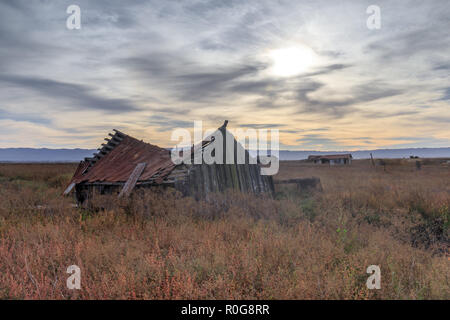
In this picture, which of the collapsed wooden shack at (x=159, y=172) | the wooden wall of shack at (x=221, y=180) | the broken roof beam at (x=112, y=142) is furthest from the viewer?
the broken roof beam at (x=112, y=142)

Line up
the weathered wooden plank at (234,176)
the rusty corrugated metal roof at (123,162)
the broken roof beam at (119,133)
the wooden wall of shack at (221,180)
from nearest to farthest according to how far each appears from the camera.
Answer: the wooden wall of shack at (221,180) < the rusty corrugated metal roof at (123,162) < the weathered wooden plank at (234,176) < the broken roof beam at (119,133)

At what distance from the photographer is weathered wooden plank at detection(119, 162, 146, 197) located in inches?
402

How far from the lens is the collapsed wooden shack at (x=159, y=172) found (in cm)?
1028

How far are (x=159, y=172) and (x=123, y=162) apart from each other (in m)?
3.89

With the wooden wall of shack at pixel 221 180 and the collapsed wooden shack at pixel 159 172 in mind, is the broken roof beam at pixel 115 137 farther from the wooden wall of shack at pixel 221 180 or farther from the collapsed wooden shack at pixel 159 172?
the wooden wall of shack at pixel 221 180

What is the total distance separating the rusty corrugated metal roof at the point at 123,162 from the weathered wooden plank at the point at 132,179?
6.7 inches

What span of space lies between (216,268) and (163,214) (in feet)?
12.7

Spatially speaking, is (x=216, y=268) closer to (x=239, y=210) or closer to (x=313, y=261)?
(x=313, y=261)

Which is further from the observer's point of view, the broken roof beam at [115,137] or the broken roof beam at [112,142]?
the broken roof beam at [115,137]

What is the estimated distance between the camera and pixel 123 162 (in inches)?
530

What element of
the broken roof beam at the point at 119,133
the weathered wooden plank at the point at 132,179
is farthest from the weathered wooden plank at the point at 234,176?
the broken roof beam at the point at 119,133

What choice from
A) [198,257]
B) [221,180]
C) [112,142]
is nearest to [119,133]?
[112,142]

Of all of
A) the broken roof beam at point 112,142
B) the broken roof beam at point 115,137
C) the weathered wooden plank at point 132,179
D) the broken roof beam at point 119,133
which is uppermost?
the broken roof beam at point 119,133
